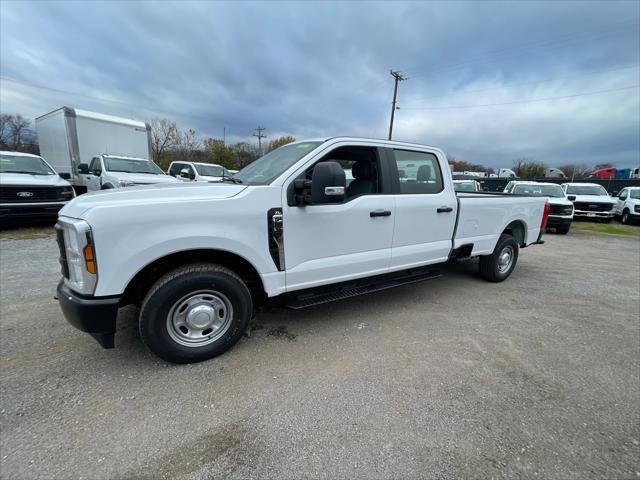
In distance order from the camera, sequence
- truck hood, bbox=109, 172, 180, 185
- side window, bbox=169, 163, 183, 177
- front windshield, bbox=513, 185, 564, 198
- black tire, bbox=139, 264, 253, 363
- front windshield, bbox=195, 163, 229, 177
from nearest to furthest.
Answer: black tire, bbox=139, 264, 253, 363
truck hood, bbox=109, 172, 180, 185
front windshield, bbox=513, 185, 564, 198
front windshield, bbox=195, 163, 229, 177
side window, bbox=169, 163, 183, 177

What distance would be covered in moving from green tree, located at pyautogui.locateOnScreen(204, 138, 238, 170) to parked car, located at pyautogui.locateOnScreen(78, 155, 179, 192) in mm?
42527

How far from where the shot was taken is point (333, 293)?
3264 mm

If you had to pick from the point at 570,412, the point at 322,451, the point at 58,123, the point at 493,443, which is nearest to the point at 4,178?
the point at 58,123

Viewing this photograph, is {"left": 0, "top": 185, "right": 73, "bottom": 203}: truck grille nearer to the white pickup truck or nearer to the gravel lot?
the gravel lot

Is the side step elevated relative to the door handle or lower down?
lower down

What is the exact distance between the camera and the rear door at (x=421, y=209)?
11.7ft

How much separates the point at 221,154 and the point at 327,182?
53.7 meters

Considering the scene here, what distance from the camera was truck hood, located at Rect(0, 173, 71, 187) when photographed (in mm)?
6949

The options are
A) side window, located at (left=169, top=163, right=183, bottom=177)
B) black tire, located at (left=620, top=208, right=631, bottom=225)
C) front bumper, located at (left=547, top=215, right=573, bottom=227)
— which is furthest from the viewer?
side window, located at (left=169, top=163, right=183, bottom=177)

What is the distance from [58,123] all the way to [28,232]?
19.5 feet

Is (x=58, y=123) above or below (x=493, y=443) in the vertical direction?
above

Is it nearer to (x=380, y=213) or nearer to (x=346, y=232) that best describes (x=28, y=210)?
(x=346, y=232)

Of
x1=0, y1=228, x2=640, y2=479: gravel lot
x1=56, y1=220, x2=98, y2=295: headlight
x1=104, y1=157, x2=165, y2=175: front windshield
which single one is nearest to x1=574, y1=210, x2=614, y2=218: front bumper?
x1=0, y1=228, x2=640, y2=479: gravel lot

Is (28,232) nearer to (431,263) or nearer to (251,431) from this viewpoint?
(251,431)
